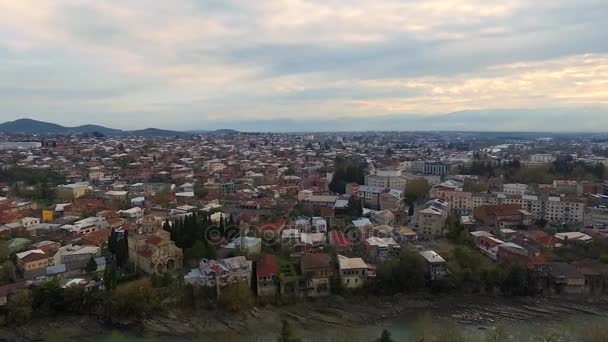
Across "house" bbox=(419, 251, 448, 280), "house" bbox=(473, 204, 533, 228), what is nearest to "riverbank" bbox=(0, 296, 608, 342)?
"house" bbox=(419, 251, 448, 280)

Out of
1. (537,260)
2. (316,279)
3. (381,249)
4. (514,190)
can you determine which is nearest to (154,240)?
(316,279)

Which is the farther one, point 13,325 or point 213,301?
point 213,301

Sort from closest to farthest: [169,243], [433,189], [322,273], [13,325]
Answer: [13,325]
[322,273]
[169,243]
[433,189]

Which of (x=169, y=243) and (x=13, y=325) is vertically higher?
(x=169, y=243)

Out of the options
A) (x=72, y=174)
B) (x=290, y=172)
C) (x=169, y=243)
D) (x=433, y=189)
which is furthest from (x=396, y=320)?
(x=72, y=174)

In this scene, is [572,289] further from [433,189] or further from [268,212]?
[268,212]

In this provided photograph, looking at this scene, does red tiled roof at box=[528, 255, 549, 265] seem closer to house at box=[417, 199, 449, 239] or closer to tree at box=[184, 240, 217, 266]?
house at box=[417, 199, 449, 239]
